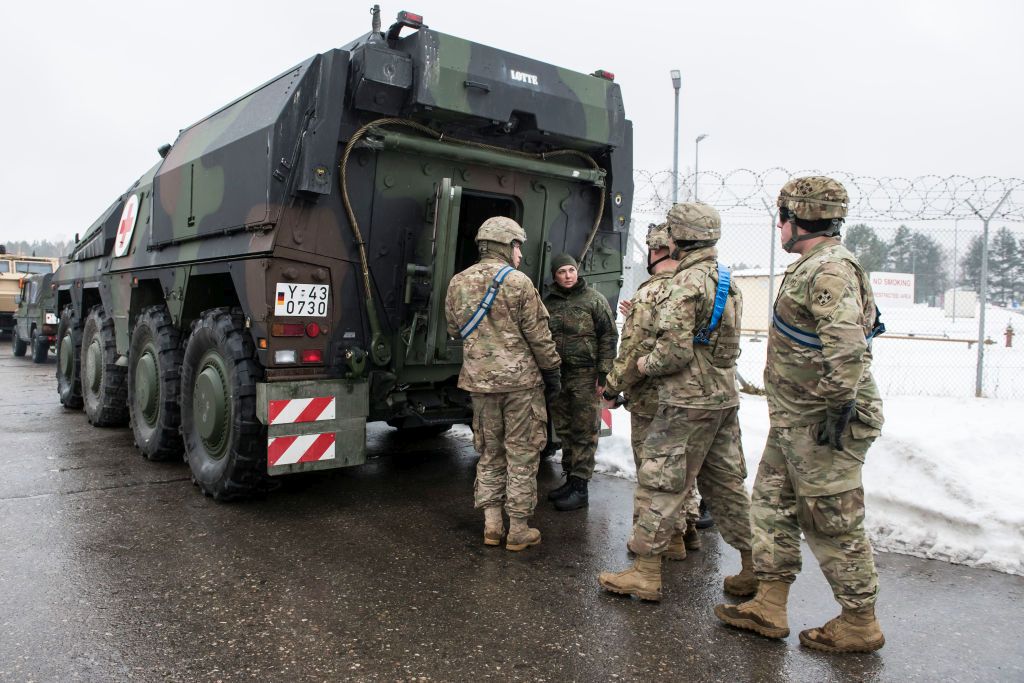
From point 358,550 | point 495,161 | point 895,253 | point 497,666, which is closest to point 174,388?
point 358,550

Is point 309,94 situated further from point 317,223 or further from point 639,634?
point 639,634

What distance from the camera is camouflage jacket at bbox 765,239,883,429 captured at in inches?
113

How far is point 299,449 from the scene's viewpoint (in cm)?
459

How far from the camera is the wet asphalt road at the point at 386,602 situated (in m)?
2.90

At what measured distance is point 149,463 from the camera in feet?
20.1

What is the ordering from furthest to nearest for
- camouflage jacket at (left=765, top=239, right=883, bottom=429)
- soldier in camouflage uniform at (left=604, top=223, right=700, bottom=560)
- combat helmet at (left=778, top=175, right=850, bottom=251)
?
soldier in camouflage uniform at (left=604, top=223, right=700, bottom=560), combat helmet at (left=778, top=175, right=850, bottom=251), camouflage jacket at (left=765, top=239, right=883, bottom=429)

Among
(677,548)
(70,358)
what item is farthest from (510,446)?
(70,358)

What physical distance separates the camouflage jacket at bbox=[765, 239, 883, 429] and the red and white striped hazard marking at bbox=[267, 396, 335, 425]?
2600 millimetres

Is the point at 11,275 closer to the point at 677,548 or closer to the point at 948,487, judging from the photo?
the point at 677,548

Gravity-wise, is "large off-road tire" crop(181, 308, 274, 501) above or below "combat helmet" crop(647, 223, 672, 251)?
below

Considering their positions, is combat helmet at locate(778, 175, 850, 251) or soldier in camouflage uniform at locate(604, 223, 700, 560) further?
soldier in camouflage uniform at locate(604, 223, 700, 560)

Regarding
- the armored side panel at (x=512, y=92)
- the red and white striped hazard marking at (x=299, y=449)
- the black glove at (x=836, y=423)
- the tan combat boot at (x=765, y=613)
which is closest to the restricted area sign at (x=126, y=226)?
the red and white striped hazard marking at (x=299, y=449)

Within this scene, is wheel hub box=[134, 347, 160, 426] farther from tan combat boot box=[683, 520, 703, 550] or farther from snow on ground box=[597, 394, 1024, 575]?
tan combat boot box=[683, 520, 703, 550]

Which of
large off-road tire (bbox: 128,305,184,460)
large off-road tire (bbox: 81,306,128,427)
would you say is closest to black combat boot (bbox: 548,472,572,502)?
large off-road tire (bbox: 128,305,184,460)
